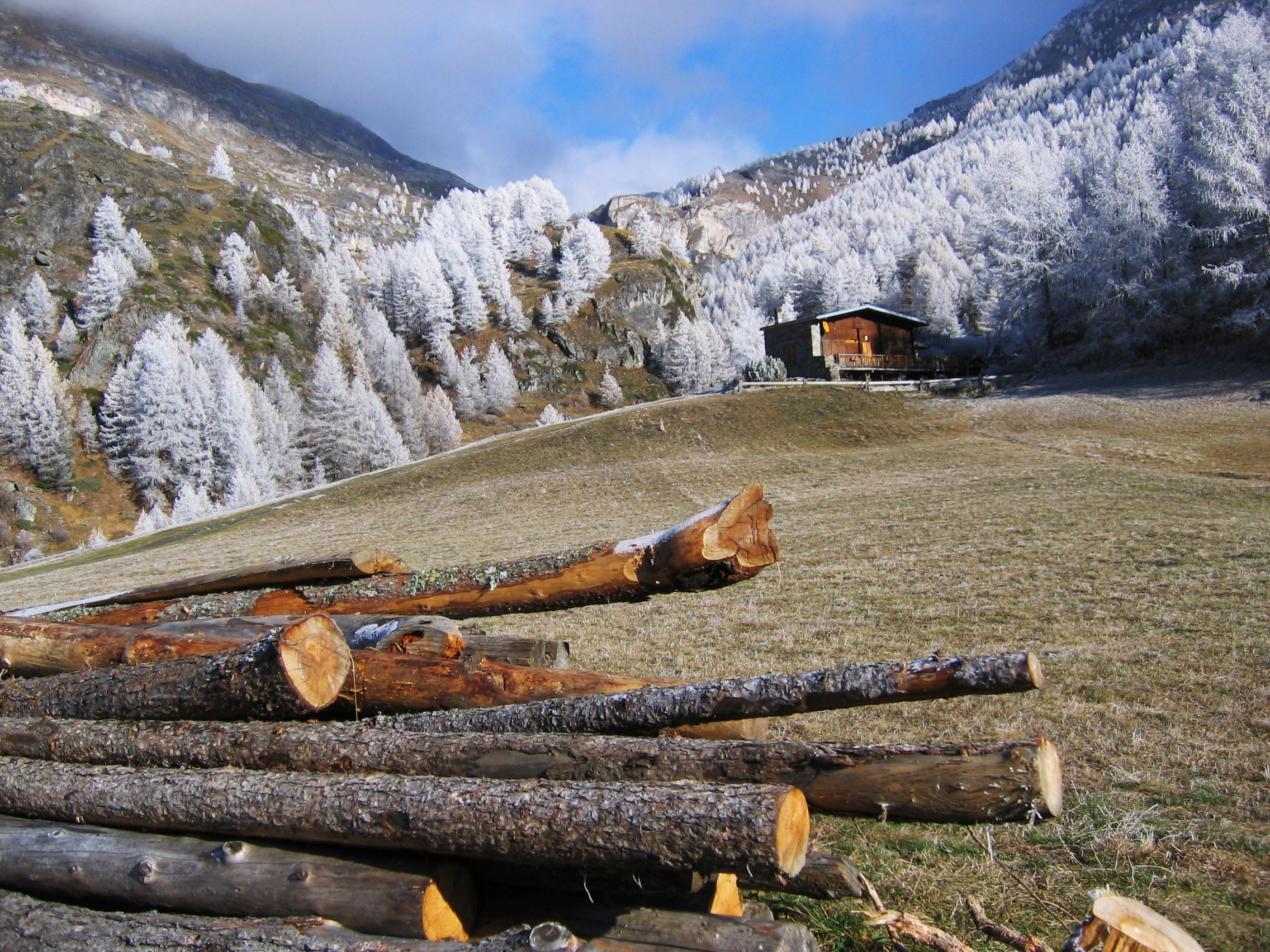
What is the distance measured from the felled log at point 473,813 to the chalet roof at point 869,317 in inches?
2254

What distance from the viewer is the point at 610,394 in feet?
422

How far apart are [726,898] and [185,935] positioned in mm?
2612

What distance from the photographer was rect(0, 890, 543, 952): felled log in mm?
3309

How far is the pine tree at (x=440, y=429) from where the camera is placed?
102125 mm

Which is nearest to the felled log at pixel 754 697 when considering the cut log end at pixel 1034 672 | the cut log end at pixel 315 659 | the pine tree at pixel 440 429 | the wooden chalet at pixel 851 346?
the cut log end at pixel 1034 672

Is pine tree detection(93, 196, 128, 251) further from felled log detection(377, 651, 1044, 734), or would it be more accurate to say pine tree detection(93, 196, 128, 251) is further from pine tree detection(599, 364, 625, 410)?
felled log detection(377, 651, 1044, 734)

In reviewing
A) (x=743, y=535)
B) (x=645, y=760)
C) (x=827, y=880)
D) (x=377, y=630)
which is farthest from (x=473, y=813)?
(x=743, y=535)

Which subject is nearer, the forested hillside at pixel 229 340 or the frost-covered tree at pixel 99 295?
the forested hillside at pixel 229 340

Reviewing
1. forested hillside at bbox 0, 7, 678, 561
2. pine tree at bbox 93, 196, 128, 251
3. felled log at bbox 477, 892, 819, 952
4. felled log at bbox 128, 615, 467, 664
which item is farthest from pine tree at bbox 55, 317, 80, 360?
felled log at bbox 477, 892, 819, 952

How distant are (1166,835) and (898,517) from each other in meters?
15.3

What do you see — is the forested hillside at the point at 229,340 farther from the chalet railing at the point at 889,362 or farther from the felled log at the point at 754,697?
the felled log at the point at 754,697

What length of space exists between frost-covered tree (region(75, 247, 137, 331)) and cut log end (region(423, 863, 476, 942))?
382 feet

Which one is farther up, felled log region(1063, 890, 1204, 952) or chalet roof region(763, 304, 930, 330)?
chalet roof region(763, 304, 930, 330)

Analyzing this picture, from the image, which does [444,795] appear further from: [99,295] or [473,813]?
[99,295]
